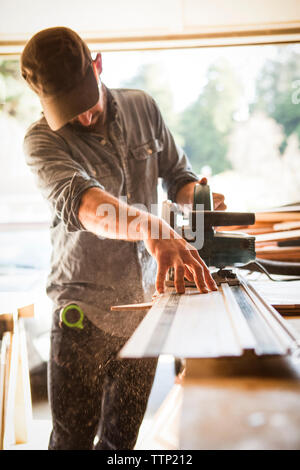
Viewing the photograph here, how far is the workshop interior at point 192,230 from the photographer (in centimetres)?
43

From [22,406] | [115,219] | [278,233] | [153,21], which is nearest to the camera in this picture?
[115,219]

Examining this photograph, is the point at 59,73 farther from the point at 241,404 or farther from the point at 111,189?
the point at 241,404

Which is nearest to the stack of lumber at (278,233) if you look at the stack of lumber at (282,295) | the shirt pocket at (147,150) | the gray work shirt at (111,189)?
the stack of lumber at (282,295)

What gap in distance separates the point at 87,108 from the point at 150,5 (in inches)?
50.8

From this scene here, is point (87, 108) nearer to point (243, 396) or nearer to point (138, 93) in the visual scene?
point (138, 93)

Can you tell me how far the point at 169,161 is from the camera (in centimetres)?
148

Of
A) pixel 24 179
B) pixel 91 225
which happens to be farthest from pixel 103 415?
pixel 24 179

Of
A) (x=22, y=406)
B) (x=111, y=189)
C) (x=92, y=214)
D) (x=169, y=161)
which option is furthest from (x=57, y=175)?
(x=22, y=406)

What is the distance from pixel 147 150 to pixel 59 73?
458 millimetres

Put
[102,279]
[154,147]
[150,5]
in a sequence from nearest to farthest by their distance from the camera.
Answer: [102,279] → [154,147] → [150,5]

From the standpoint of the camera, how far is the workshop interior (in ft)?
1.42

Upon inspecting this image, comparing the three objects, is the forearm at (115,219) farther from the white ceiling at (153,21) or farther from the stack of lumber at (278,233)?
the white ceiling at (153,21)

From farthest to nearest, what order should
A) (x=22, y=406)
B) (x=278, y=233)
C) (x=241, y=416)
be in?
1. (x=22, y=406)
2. (x=278, y=233)
3. (x=241, y=416)

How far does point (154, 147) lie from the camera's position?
1451 mm
